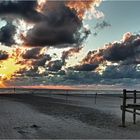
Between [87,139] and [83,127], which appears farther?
[83,127]

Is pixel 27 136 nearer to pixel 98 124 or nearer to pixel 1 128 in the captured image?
pixel 1 128

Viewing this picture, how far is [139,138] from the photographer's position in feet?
55.2

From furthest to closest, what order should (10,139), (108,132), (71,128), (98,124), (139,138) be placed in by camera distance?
1. (98,124)
2. (71,128)
3. (108,132)
4. (139,138)
5. (10,139)

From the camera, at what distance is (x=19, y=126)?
19688 millimetres

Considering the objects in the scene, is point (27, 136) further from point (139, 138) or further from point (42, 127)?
point (139, 138)

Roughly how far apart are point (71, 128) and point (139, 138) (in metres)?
3.88

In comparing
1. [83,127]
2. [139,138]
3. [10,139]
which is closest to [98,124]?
[83,127]

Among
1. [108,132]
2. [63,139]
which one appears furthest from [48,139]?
[108,132]

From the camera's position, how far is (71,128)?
1952 centimetres

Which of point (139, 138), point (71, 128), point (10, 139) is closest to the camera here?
point (10, 139)

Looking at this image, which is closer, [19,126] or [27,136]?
[27,136]

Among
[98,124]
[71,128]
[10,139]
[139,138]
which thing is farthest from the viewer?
[98,124]

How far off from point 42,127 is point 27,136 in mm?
3305

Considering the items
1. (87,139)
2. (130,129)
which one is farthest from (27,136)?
(130,129)
